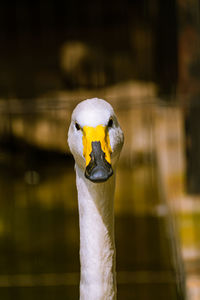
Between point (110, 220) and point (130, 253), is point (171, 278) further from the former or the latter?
point (110, 220)

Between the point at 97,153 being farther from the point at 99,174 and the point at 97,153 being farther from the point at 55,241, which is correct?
the point at 55,241

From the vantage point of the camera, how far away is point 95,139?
86 cm

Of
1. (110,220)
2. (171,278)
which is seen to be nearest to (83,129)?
(110,220)

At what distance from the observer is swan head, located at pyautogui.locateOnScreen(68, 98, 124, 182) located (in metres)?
0.83

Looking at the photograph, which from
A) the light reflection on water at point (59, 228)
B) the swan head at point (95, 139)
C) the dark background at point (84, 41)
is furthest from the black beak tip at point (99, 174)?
the dark background at point (84, 41)

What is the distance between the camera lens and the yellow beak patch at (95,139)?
2.80 feet

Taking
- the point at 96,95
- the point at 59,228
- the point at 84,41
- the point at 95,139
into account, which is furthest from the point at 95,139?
the point at 84,41

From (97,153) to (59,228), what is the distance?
227 centimetres

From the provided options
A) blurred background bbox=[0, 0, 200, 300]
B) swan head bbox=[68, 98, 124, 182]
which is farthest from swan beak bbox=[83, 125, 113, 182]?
blurred background bbox=[0, 0, 200, 300]

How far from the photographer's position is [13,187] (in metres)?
3.86

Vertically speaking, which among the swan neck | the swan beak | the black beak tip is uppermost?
the swan beak

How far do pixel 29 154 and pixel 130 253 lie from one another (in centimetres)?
201

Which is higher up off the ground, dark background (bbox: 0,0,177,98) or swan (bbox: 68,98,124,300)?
dark background (bbox: 0,0,177,98)

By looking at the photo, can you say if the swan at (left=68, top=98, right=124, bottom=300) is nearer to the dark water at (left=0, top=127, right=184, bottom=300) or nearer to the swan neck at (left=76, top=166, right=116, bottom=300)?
the swan neck at (left=76, top=166, right=116, bottom=300)
